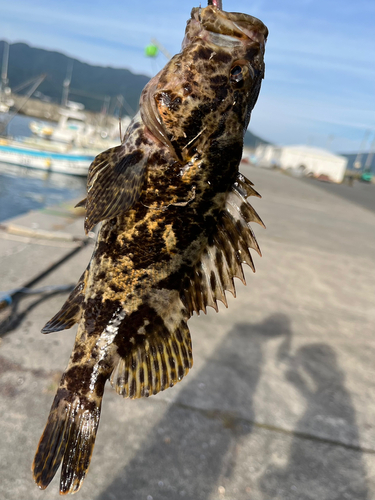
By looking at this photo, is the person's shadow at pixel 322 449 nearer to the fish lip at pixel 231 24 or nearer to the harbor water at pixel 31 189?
the fish lip at pixel 231 24

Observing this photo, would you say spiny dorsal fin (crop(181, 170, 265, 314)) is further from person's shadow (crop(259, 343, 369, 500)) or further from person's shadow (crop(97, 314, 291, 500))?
person's shadow (crop(259, 343, 369, 500))

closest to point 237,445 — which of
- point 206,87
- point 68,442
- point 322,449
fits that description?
point 322,449

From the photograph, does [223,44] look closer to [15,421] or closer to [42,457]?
[42,457]

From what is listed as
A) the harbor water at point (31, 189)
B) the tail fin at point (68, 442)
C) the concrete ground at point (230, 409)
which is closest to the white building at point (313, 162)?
the harbor water at point (31, 189)

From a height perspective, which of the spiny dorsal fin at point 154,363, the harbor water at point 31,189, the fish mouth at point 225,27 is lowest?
the harbor water at point 31,189

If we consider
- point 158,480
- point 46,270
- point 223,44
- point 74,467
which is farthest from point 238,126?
point 46,270

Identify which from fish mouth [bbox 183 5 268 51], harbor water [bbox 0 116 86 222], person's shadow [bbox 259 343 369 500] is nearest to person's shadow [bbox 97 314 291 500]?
person's shadow [bbox 259 343 369 500]
